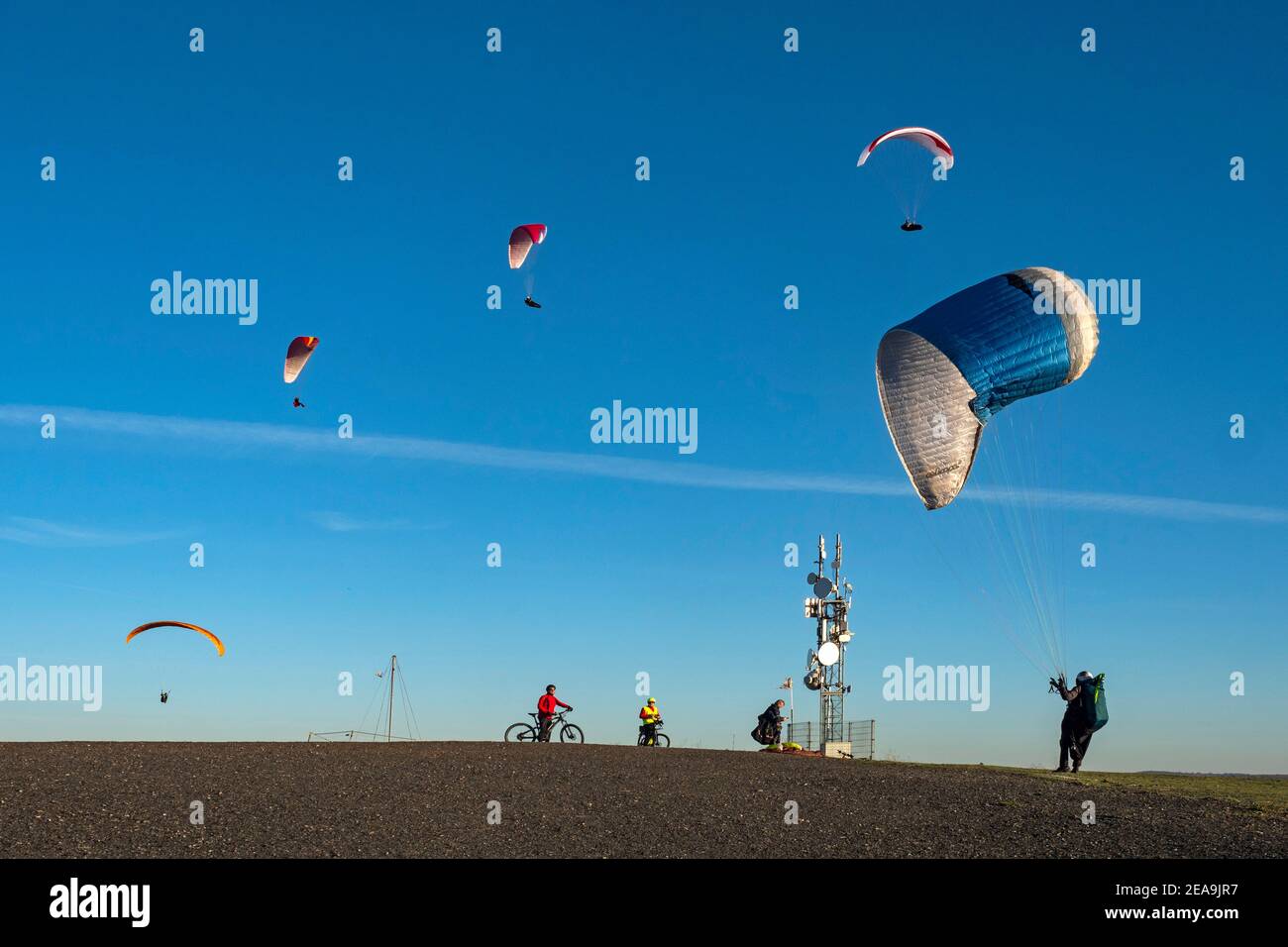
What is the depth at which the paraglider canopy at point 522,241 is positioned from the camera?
44031 millimetres

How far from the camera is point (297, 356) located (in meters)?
50.5

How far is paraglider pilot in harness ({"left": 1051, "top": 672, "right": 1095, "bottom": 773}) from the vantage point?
28.4 meters

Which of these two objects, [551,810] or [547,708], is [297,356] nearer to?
[547,708]

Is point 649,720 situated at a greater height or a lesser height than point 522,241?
lesser

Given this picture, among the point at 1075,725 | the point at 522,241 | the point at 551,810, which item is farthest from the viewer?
the point at 522,241

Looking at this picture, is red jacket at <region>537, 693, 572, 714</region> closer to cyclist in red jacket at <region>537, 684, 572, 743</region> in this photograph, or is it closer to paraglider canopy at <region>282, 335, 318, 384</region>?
cyclist in red jacket at <region>537, 684, 572, 743</region>

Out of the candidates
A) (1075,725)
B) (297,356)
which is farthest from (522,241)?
(1075,725)

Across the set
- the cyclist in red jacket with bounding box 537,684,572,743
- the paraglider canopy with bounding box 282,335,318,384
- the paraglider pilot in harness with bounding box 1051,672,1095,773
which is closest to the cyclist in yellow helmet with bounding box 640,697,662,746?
the cyclist in red jacket with bounding box 537,684,572,743

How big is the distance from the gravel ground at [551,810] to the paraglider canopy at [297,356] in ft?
82.8

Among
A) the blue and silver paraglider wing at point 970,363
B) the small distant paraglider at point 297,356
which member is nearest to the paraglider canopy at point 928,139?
the blue and silver paraglider wing at point 970,363

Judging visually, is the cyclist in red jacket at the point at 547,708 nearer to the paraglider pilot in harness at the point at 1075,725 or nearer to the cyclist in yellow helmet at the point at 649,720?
the cyclist in yellow helmet at the point at 649,720

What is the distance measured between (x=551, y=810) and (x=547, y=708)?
14656 mm
